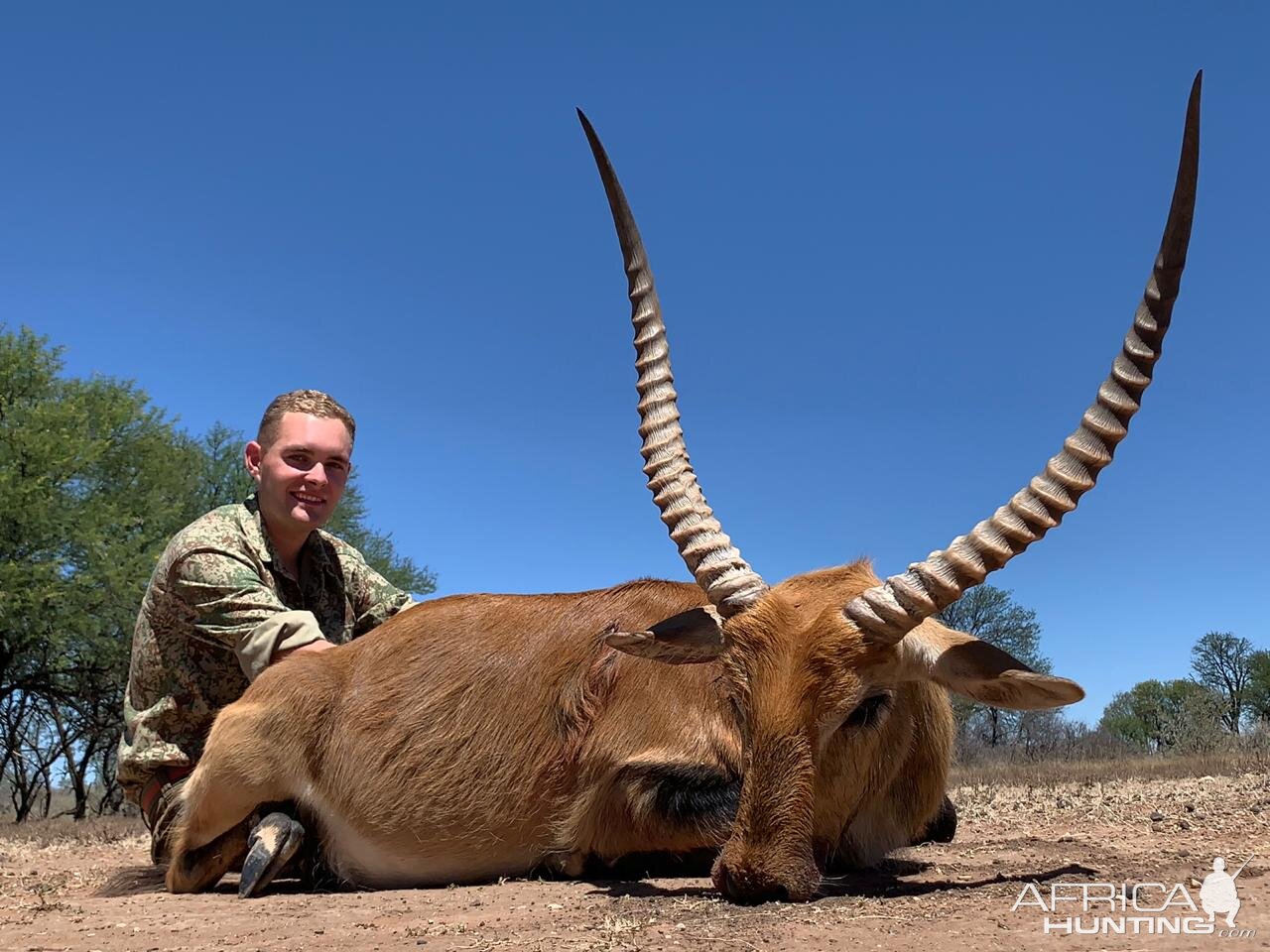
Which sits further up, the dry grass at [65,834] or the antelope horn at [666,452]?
the antelope horn at [666,452]

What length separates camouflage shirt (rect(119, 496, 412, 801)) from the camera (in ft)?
17.8

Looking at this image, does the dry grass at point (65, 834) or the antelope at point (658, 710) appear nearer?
the antelope at point (658, 710)

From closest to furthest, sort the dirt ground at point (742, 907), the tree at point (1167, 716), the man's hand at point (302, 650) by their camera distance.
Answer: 1. the dirt ground at point (742, 907)
2. the man's hand at point (302, 650)
3. the tree at point (1167, 716)

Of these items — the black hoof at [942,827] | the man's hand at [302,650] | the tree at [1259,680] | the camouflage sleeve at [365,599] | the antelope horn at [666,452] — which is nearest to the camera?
the antelope horn at [666,452]

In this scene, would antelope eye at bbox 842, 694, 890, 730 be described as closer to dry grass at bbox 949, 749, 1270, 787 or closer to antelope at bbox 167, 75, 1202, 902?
antelope at bbox 167, 75, 1202, 902

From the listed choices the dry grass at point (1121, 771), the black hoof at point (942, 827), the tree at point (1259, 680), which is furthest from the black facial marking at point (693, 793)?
the tree at point (1259, 680)

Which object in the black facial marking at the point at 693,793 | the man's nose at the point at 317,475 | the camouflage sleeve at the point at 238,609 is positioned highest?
the man's nose at the point at 317,475

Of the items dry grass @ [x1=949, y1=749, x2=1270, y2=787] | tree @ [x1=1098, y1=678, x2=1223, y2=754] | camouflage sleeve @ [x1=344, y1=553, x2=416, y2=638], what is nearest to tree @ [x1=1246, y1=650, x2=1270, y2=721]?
tree @ [x1=1098, y1=678, x2=1223, y2=754]

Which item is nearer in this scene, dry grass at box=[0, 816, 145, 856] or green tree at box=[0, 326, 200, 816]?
dry grass at box=[0, 816, 145, 856]

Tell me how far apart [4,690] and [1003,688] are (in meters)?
20.0

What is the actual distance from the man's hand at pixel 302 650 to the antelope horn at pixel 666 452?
1920 millimetres

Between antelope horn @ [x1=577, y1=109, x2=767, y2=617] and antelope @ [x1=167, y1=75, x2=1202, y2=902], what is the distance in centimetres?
1

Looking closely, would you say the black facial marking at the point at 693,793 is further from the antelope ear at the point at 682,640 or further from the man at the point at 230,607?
the man at the point at 230,607

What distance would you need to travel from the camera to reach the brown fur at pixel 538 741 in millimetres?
4109
